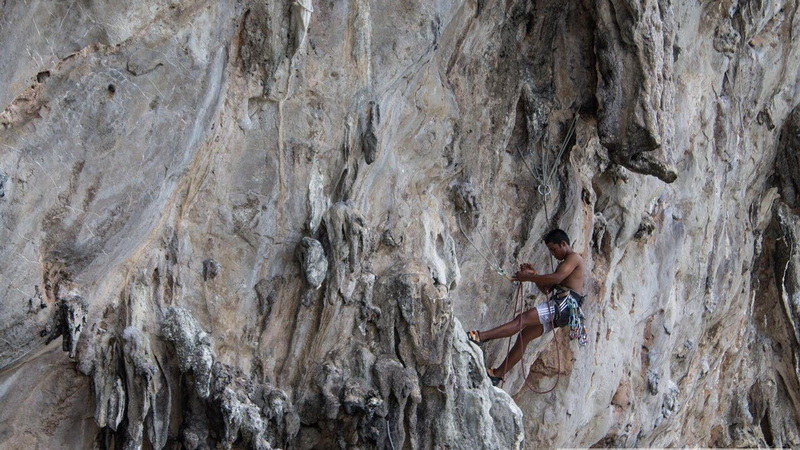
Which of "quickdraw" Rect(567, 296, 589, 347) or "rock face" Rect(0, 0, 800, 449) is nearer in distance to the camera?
"rock face" Rect(0, 0, 800, 449)

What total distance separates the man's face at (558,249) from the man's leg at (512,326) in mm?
459

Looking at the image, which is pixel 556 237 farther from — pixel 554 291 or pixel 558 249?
pixel 554 291

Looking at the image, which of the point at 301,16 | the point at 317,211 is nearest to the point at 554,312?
the point at 317,211

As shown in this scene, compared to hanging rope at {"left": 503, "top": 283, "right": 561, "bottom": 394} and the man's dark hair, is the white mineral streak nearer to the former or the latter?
the man's dark hair

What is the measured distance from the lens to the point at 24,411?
17.0 ft

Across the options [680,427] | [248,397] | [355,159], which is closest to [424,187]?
[355,159]

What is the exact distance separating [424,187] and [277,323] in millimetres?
1673

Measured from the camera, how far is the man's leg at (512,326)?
752 centimetres

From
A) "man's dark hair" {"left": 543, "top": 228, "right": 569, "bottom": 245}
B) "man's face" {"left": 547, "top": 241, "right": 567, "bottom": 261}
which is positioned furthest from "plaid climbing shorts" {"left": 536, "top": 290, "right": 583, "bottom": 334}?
"man's dark hair" {"left": 543, "top": 228, "right": 569, "bottom": 245}

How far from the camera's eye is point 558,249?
781 centimetres

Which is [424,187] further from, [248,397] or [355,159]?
[248,397]

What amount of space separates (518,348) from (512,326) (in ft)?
1.37

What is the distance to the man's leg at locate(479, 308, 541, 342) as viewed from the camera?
7.52 metres

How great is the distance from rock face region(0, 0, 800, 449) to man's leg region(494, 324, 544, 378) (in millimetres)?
152
